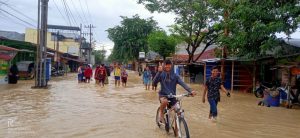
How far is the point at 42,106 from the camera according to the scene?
1311 centimetres

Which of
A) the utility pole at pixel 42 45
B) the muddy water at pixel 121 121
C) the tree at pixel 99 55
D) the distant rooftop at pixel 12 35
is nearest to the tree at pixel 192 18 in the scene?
the utility pole at pixel 42 45

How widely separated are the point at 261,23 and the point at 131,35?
147 feet

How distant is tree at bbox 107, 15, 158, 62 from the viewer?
2347 inches

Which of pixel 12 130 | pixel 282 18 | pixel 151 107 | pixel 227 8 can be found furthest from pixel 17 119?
pixel 227 8

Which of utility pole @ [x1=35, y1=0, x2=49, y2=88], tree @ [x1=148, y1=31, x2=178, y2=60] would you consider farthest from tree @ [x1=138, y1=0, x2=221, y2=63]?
utility pole @ [x1=35, y1=0, x2=49, y2=88]

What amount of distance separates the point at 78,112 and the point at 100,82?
13.9 meters

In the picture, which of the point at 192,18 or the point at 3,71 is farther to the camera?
the point at 192,18

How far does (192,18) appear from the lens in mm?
31797

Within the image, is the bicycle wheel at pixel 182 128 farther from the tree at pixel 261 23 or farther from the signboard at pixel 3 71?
the signboard at pixel 3 71

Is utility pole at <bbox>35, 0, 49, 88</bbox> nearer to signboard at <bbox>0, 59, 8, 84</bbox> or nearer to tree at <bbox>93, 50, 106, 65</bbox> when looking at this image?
signboard at <bbox>0, 59, 8, 84</bbox>

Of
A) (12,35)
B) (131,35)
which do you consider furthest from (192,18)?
(12,35)

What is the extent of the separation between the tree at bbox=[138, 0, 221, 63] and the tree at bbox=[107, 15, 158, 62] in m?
25.5

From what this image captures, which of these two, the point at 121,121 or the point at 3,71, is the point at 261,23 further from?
the point at 3,71

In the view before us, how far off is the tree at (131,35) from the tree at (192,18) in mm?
25481
